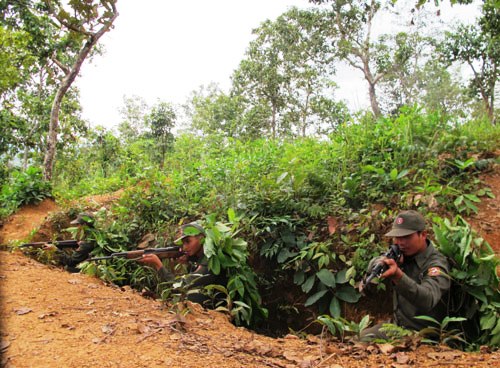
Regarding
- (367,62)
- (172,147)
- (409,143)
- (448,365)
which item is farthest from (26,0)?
(367,62)

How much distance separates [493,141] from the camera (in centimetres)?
460

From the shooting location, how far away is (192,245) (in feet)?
12.8

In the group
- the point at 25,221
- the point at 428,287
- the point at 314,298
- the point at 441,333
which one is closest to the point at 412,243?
the point at 428,287

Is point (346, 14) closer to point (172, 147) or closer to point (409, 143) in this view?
point (172, 147)

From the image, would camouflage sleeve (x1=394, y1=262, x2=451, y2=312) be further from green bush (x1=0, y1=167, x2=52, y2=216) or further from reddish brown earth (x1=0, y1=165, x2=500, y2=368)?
green bush (x1=0, y1=167, x2=52, y2=216)

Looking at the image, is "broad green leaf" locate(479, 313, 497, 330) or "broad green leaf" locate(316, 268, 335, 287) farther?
"broad green leaf" locate(316, 268, 335, 287)

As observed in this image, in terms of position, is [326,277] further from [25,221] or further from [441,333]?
[25,221]

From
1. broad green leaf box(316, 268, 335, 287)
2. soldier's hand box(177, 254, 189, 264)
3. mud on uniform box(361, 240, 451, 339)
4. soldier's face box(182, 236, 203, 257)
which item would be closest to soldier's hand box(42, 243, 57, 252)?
soldier's hand box(177, 254, 189, 264)

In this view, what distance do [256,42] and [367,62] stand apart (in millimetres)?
6001

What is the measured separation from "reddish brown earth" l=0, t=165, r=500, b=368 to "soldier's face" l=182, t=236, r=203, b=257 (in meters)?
0.96

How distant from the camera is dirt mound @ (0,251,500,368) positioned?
1.77m

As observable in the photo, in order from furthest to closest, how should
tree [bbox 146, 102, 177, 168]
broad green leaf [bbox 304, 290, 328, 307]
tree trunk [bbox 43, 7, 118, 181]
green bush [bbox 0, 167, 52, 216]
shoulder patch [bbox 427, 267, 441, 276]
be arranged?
1. tree [bbox 146, 102, 177, 168]
2. tree trunk [bbox 43, 7, 118, 181]
3. green bush [bbox 0, 167, 52, 216]
4. broad green leaf [bbox 304, 290, 328, 307]
5. shoulder patch [bbox 427, 267, 441, 276]

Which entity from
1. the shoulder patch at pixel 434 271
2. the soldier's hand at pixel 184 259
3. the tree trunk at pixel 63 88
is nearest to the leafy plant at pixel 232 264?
the soldier's hand at pixel 184 259

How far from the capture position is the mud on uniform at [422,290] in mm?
2672
